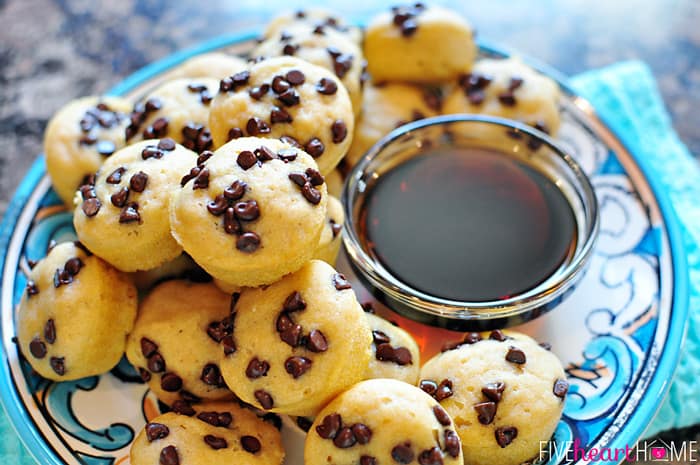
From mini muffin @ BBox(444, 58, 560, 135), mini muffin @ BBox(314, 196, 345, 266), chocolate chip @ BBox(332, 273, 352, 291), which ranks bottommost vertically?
mini muffin @ BBox(314, 196, 345, 266)

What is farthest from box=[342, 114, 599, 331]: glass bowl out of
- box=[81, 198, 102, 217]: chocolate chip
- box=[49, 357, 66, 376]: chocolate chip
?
box=[49, 357, 66, 376]: chocolate chip

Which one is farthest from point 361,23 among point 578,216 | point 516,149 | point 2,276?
point 2,276

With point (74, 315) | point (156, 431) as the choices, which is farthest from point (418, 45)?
point (156, 431)

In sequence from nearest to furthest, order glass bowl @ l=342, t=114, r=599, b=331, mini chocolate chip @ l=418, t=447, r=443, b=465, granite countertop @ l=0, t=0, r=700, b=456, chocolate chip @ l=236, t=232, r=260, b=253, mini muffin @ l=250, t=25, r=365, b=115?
mini chocolate chip @ l=418, t=447, r=443, b=465 → chocolate chip @ l=236, t=232, r=260, b=253 → glass bowl @ l=342, t=114, r=599, b=331 → mini muffin @ l=250, t=25, r=365, b=115 → granite countertop @ l=0, t=0, r=700, b=456

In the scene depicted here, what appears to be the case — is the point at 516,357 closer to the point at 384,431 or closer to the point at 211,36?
the point at 384,431

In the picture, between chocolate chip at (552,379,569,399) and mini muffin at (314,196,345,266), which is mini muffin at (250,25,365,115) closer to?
mini muffin at (314,196,345,266)

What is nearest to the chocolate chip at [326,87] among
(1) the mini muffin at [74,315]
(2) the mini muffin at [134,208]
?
(2) the mini muffin at [134,208]

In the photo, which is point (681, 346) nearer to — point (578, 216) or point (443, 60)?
point (578, 216)
